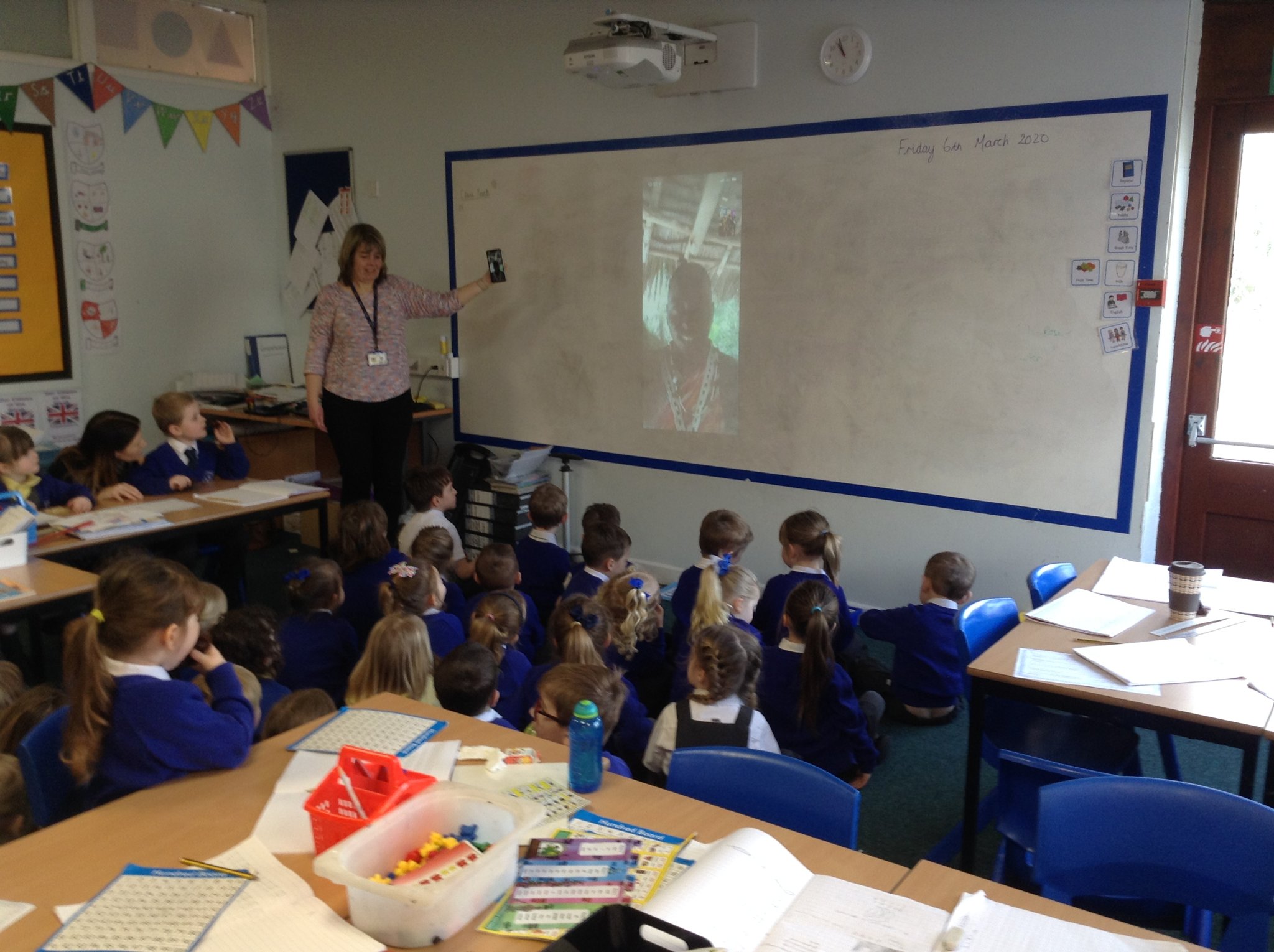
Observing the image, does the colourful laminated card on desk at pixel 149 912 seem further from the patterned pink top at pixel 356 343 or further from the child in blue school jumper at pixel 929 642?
the patterned pink top at pixel 356 343

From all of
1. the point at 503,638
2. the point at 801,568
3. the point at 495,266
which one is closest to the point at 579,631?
the point at 503,638

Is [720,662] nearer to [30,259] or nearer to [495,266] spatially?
[495,266]

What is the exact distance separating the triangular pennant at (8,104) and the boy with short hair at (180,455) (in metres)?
2.16

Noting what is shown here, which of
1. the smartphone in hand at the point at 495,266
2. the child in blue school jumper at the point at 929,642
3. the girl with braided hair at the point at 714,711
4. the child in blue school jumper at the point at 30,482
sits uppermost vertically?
the smartphone in hand at the point at 495,266

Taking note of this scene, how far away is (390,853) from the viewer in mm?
1381

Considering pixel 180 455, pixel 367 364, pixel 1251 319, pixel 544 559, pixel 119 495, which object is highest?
pixel 1251 319

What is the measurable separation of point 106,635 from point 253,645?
852 millimetres

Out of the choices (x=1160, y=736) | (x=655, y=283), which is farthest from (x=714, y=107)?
(x=1160, y=736)

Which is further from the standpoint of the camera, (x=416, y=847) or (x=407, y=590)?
(x=407, y=590)

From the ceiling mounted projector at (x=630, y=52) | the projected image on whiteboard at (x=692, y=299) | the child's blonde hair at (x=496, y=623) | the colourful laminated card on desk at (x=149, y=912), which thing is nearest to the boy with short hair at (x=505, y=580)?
the child's blonde hair at (x=496, y=623)

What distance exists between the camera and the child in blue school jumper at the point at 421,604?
2.89 metres

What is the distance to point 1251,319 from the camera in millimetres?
3771

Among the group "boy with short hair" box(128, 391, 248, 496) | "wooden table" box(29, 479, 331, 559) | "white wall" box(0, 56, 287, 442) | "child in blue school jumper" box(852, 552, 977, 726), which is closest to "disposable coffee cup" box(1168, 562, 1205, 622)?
"child in blue school jumper" box(852, 552, 977, 726)

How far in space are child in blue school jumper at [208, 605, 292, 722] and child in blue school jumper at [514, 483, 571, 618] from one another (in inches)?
46.6
